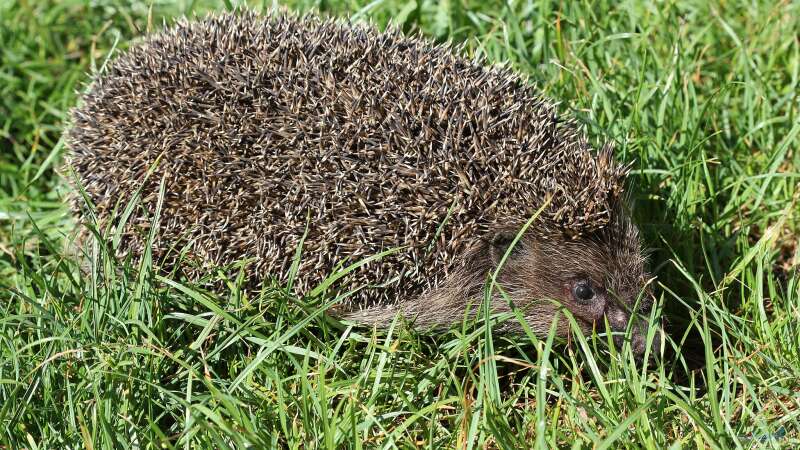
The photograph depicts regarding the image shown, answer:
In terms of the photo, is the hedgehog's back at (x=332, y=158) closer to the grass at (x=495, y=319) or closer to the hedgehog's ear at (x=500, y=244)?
the hedgehog's ear at (x=500, y=244)

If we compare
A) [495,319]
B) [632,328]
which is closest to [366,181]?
[495,319]

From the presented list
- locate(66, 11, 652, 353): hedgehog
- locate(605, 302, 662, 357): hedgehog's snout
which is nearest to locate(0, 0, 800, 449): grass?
locate(605, 302, 662, 357): hedgehog's snout

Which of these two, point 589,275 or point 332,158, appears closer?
point 332,158

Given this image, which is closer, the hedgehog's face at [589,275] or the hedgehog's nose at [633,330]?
the hedgehog's nose at [633,330]

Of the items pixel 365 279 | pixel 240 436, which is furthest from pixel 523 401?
pixel 240 436

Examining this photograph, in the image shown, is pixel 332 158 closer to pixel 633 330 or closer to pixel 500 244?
pixel 500 244

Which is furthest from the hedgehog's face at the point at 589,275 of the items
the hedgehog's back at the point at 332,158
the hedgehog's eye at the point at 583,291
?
the hedgehog's back at the point at 332,158

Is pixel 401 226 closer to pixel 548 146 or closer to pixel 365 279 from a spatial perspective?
pixel 365 279
